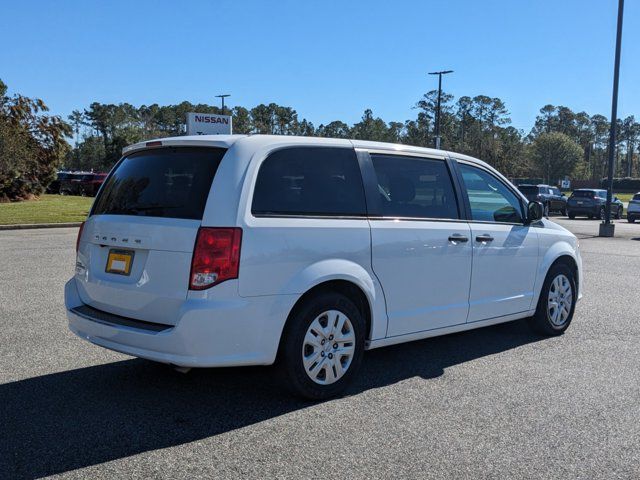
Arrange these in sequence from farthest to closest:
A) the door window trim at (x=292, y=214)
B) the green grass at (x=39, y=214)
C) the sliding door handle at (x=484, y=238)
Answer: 1. the green grass at (x=39, y=214)
2. the sliding door handle at (x=484, y=238)
3. the door window trim at (x=292, y=214)

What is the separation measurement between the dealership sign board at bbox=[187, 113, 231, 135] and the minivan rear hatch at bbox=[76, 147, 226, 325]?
1900 centimetres

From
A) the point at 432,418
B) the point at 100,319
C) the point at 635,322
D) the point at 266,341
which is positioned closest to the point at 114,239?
the point at 100,319

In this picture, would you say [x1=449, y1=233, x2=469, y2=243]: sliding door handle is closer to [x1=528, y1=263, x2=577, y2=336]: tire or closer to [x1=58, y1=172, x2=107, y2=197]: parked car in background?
[x1=528, y1=263, x2=577, y2=336]: tire

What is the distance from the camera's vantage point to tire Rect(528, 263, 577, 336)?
6422 mm

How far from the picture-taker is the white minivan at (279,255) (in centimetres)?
403

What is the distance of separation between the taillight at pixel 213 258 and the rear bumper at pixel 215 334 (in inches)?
5.2

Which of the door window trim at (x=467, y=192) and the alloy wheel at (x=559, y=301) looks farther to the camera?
the alloy wheel at (x=559, y=301)

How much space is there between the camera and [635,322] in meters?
7.23

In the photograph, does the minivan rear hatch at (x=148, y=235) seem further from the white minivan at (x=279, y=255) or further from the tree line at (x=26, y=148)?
the tree line at (x=26, y=148)

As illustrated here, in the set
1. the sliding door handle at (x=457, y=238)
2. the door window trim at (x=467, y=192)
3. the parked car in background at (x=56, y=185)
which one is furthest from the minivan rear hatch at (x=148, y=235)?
the parked car in background at (x=56, y=185)

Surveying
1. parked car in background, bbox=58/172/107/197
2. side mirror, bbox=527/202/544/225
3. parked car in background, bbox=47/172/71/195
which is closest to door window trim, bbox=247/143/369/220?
side mirror, bbox=527/202/544/225

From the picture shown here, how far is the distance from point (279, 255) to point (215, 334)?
654 mm

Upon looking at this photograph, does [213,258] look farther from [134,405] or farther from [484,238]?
[484,238]

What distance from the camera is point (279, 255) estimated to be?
418 centimetres
